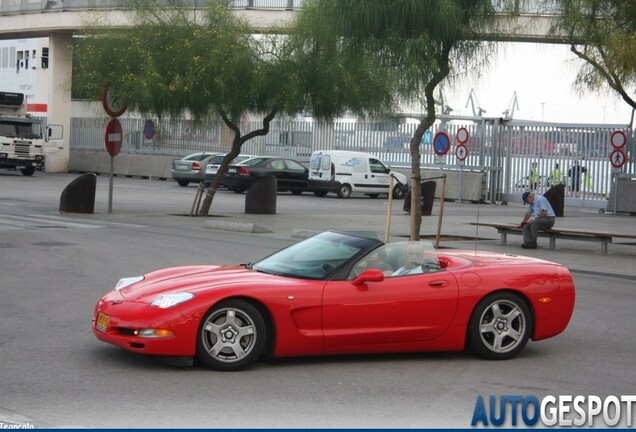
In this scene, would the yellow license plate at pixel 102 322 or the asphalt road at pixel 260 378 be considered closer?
the asphalt road at pixel 260 378

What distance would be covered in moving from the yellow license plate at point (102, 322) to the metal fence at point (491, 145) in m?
21.1

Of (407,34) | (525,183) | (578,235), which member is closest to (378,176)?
(525,183)

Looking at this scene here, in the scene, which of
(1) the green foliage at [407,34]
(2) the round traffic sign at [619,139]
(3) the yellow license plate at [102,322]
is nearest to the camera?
(3) the yellow license plate at [102,322]

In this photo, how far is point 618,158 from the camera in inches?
1396

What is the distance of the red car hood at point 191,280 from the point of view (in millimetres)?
9094

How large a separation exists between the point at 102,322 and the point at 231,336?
44.0 inches

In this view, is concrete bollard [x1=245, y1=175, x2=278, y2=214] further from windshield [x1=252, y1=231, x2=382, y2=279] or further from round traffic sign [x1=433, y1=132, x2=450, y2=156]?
windshield [x1=252, y1=231, x2=382, y2=279]

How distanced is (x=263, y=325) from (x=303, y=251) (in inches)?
49.5

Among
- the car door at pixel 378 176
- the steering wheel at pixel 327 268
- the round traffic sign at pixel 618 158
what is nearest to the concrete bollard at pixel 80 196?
the round traffic sign at pixel 618 158

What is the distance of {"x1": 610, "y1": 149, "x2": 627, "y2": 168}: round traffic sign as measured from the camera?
35.3 m

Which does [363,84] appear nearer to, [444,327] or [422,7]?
[422,7]

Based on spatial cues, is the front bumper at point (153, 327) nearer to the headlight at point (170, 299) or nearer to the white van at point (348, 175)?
the headlight at point (170, 299)

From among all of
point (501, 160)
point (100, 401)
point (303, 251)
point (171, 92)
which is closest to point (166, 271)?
point (303, 251)

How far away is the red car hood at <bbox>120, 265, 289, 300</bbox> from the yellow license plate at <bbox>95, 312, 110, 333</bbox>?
0.80 feet
